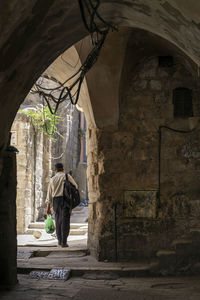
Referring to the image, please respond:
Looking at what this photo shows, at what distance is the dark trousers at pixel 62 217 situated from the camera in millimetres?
7285

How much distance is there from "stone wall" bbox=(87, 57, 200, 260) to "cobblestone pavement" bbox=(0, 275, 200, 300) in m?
0.98

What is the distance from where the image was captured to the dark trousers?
7285 millimetres

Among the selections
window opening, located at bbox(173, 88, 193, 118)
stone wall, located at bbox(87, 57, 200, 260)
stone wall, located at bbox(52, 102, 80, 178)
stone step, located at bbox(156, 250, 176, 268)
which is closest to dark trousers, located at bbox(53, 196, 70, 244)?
stone wall, located at bbox(87, 57, 200, 260)

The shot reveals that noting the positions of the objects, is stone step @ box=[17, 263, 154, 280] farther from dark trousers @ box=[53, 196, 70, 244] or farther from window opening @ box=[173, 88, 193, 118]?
window opening @ box=[173, 88, 193, 118]

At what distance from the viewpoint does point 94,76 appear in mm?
6375

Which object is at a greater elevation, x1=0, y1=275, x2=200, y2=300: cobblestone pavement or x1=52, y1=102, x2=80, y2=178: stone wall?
x1=52, y1=102, x2=80, y2=178: stone wall

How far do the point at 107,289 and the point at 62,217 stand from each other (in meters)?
2.66

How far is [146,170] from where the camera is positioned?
21.1 ft

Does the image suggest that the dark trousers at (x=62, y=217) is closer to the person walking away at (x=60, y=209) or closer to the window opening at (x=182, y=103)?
the person walking away at (x=60, y=209)

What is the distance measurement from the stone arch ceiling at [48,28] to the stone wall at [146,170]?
2.41m

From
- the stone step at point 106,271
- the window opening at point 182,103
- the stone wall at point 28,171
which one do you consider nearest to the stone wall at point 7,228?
the stone step at point 106,271

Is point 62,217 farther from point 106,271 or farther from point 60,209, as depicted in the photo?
point 106,271

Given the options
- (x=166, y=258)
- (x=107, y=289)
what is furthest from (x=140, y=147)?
(x=107, y=289)

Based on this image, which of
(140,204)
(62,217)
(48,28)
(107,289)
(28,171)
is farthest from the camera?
(28,171)
